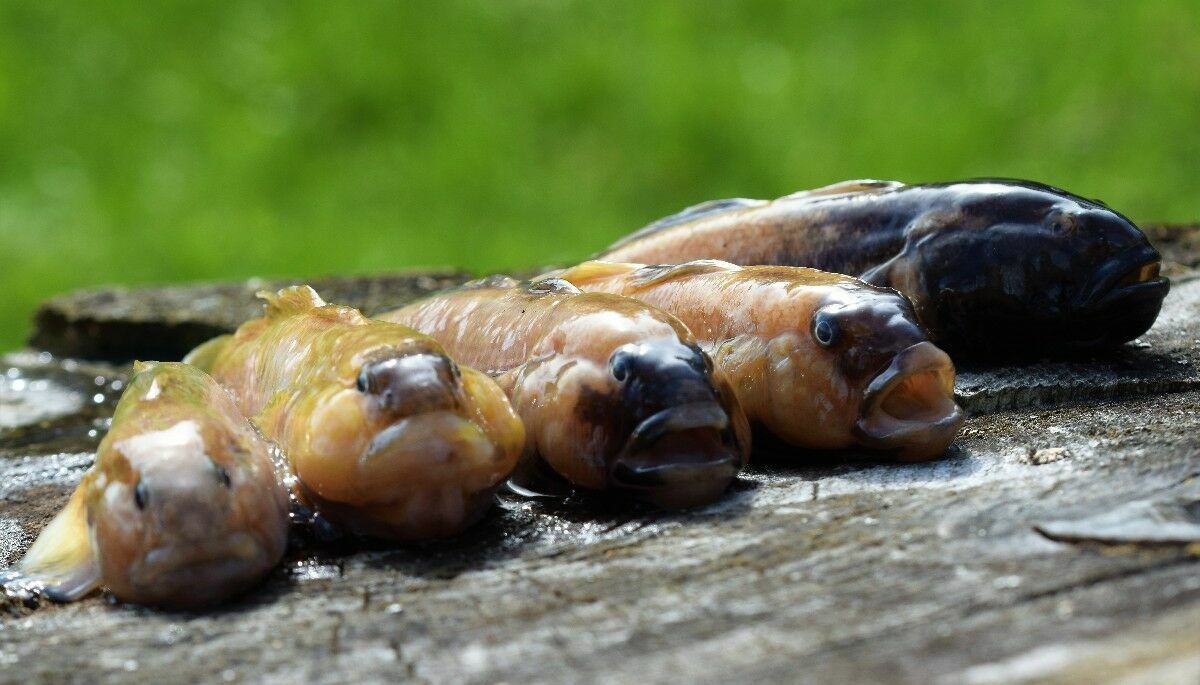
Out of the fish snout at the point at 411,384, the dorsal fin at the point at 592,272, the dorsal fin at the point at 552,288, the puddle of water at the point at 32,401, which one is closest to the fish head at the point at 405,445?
the fish snout at the point at 411,384

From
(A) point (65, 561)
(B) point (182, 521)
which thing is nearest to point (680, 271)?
(B) point (182, 521)

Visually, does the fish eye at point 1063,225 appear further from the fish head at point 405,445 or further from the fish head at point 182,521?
the fish head at point 182,521

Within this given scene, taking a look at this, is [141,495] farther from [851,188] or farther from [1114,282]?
[1114,282]

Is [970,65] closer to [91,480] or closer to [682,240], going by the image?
[682,240]

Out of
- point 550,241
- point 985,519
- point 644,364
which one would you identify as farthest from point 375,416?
point 550,241

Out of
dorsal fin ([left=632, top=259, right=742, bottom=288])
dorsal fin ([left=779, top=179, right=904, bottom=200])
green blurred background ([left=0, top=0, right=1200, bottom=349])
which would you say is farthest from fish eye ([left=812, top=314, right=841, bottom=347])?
green blurred background ([left=0, top=0, right=1200, bottom=349])

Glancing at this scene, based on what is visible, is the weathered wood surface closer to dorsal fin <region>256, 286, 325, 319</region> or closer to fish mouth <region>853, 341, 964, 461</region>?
fish mouth <region>853, 341, 964, 461</region>
